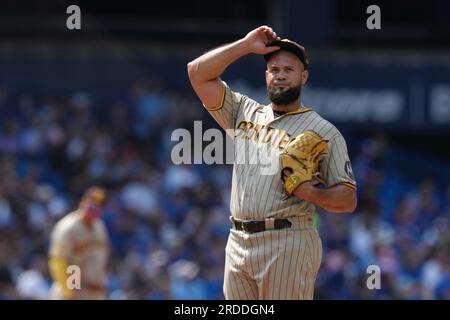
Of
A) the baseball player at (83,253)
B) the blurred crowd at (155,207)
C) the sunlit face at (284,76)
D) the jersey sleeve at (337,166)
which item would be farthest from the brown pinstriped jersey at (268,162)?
the blurred crowd at (155,207)

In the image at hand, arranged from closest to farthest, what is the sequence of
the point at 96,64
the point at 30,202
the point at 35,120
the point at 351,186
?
the point at 351,186
the point at 30,202
the point at 35,120
the point at 96,64

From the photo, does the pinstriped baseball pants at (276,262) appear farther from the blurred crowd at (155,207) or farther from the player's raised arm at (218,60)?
the blurred crowd at (155,207)

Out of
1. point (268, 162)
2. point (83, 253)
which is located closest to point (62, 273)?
point (83, 253)

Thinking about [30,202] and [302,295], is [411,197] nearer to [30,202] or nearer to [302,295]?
[30,202]

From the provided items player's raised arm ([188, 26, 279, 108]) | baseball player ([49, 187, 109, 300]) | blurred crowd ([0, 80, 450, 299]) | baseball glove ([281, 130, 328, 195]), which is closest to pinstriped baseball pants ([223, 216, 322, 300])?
baseball glove ([281, 130, 328, 195])

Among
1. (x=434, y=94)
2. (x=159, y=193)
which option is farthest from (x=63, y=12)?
(x=434, y=94)

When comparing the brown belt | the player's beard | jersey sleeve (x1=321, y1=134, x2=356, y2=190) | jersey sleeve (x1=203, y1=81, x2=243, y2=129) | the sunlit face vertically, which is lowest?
the brown belt

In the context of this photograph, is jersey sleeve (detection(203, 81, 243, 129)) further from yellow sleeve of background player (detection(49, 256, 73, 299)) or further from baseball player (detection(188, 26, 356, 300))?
yellow sleeve of background player (detection(49, 256, 73, 299))
